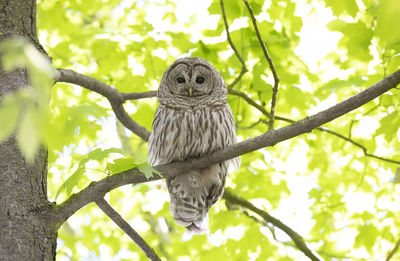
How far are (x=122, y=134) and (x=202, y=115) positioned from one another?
184 centimetres

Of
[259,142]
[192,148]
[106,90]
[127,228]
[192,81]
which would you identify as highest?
[192,81]

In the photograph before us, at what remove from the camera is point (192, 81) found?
12.5 ft

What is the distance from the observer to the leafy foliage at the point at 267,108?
12.5 ft

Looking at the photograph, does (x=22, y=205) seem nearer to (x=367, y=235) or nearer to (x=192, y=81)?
(x=192, y=81)

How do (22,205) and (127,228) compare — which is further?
(127,228)

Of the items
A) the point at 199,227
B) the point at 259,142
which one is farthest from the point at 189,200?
the point at 259,142

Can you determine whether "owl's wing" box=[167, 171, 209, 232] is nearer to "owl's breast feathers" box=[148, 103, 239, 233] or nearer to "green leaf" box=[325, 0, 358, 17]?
"owl's breast feathers" box=[148, 103, 239, 233]

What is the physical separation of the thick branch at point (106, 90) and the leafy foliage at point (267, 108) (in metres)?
0.14

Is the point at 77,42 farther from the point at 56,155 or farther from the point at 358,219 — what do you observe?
the point at 358,219

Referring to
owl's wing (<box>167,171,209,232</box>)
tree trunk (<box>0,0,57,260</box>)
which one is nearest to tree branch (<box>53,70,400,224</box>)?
tree trunk (<box>0,0,57,260</box>)

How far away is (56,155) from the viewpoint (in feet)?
13.6

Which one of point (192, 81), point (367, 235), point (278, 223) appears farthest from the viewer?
point (367, 235)

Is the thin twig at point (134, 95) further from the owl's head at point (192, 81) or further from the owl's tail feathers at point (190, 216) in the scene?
the owl's tail feathers at point (190, 216)

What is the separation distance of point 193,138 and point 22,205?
130 centimetres
